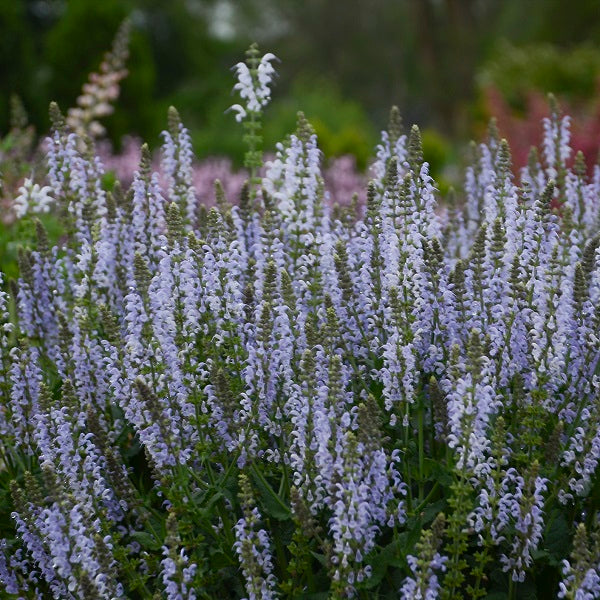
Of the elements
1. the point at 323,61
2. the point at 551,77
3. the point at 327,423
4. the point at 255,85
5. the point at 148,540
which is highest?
the point at 323,61

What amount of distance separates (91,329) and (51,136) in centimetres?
161

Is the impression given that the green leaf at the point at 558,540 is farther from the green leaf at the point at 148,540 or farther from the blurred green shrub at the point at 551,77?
the blurred green shrub at the point at 551,77

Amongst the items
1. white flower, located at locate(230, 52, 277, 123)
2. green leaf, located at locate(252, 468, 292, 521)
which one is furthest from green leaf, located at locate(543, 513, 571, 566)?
white flower, located at locate(230, 52, 277, 123)

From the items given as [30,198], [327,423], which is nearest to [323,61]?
[30,198]

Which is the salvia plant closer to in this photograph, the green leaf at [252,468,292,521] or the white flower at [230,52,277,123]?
the green leaf at [252,468,292,521]

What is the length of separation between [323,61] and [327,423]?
152 ft

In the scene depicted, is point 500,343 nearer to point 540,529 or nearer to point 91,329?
point 540,529

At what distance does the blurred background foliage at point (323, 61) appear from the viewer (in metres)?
19.0

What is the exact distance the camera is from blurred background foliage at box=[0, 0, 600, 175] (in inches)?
747

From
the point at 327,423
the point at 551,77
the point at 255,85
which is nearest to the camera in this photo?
the point at 327,423

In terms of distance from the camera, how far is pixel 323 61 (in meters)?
47.7

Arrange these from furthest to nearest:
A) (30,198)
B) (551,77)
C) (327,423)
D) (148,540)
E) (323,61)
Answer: (323,61) → (551,77) → (30,198) → (148,540) → (327,423)

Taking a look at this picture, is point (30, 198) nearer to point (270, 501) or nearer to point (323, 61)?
point (270, 501)

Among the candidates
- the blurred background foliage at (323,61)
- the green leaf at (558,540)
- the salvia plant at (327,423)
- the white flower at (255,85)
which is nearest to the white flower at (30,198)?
the salvia plant at (327,423)
